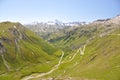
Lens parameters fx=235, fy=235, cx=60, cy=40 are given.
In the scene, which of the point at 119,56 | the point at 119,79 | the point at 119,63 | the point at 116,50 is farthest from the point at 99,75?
the point at 116,50

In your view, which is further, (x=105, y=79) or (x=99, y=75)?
(x=99, y=75)

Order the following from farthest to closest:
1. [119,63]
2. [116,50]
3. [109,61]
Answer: [116,50] → [109,61] → [119,63]

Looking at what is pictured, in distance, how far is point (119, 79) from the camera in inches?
5084

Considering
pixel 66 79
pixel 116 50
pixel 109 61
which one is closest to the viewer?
pixel 66 79

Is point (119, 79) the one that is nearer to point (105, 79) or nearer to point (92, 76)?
point (105, 79)

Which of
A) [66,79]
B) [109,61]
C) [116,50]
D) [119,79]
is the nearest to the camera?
[119,79]

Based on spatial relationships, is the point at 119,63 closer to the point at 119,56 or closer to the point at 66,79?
the point at 119,56

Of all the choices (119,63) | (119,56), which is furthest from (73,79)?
(119,56)

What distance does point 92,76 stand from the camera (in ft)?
456

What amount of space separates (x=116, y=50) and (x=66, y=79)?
2754 inches

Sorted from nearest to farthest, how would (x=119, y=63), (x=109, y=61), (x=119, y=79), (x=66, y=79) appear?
1. (x=119, y=79)
2. (x=66, y=79)
3. (x=119, y=63)
4. (x=109, y=61)

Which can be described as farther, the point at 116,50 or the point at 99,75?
the point at 116,50

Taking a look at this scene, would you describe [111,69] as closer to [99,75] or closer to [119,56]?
[99,75]

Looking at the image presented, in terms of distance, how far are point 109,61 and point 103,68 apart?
1212 centimetres
